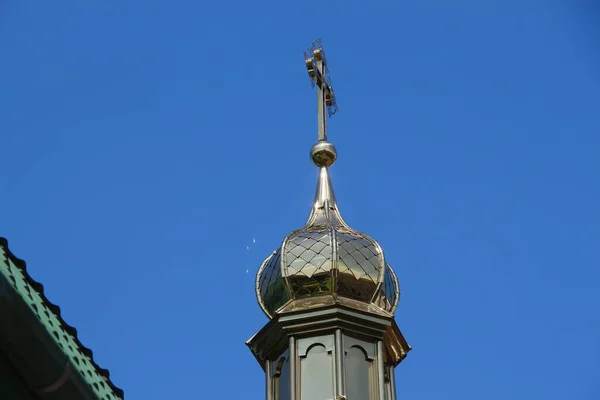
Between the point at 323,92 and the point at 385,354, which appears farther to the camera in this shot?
Answer: the point at 323,92

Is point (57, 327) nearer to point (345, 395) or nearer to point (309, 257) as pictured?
point (345, 395)

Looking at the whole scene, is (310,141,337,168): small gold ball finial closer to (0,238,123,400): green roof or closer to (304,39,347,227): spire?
(304,39,347,227): spire

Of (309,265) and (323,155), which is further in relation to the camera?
(323,155)

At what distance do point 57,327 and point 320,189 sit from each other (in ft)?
39.3

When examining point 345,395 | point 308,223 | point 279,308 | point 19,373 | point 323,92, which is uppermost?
point 323,92

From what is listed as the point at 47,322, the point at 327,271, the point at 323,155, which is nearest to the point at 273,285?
the point at 327,271

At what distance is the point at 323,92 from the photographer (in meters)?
22.2

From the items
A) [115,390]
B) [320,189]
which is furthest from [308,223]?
[115,390]

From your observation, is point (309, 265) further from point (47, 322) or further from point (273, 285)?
point (47, 322)

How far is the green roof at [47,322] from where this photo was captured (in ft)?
27.9

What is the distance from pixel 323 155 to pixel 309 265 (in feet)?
8.10

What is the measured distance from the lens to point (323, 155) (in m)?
21.1

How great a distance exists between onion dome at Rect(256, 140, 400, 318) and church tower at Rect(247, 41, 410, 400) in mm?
12

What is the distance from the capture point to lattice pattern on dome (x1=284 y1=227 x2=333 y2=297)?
744 inches
